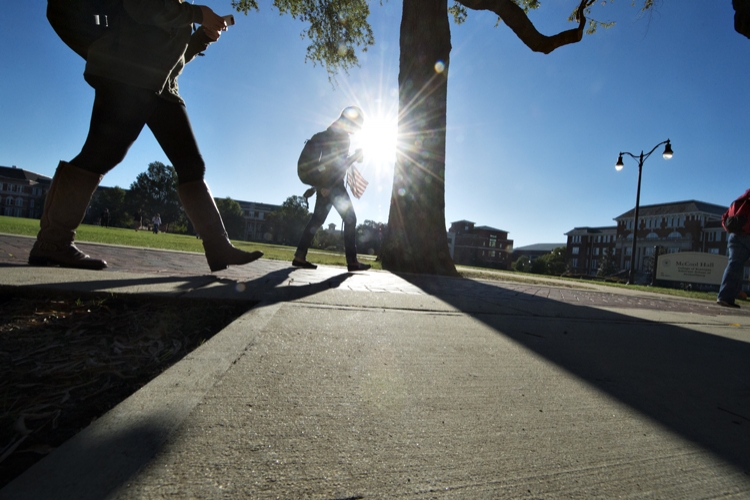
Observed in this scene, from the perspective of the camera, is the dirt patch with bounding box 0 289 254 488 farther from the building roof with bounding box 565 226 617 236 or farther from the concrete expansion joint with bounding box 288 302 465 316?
the building roof with bounding box 565 226 617 236

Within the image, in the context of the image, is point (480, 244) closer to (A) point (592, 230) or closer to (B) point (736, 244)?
(A) point (592, 230)

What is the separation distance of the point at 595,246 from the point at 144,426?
8893 centimetres

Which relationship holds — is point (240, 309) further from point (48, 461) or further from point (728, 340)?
point (728, 340)

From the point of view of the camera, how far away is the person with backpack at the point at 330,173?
4988 millimetres

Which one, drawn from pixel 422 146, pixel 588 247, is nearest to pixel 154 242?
pixel 422 146

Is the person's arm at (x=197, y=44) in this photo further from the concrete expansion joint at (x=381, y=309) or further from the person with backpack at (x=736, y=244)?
the person with backpack at (x=736, y=244)

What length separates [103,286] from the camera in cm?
200

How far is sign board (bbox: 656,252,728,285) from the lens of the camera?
16467 millimetres

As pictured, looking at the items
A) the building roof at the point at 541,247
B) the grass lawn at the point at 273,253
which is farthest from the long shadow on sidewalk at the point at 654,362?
the building roof at the point at 541,247

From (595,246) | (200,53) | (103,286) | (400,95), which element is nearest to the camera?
(103,286)

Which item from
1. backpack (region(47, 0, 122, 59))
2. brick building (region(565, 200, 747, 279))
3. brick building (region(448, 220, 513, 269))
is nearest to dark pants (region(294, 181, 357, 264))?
backpack (region(47, 0, 122, 59))

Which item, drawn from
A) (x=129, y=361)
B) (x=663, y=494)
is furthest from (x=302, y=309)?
(x=663, y=494)

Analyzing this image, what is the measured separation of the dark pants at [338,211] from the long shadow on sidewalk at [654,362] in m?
2.53

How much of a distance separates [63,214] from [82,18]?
50.0 inches
